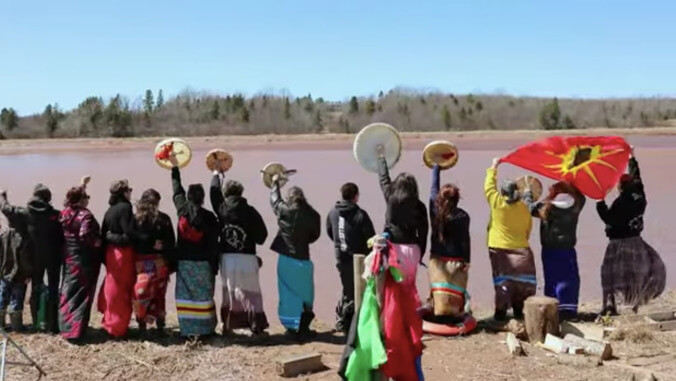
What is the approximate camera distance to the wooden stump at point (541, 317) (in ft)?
22.0

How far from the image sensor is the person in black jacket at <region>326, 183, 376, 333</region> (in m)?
6.81

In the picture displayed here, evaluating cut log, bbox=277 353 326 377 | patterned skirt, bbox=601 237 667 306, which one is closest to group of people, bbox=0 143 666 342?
patterned skirt, bbox=601 237 667 306

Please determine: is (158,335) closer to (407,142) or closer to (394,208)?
(394,208)

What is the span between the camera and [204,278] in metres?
6.74

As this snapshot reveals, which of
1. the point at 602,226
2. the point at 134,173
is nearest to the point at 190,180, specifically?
the point at 134,173

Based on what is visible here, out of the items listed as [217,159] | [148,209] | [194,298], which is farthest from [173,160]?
[194,298]

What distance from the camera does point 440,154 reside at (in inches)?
294

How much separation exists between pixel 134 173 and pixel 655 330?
58.7 ft

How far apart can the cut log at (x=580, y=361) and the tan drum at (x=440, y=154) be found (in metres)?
2.12

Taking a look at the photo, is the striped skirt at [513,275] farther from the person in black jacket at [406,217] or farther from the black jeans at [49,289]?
the black jeans at [49,289]

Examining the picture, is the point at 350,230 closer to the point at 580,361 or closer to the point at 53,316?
the point at 580,361

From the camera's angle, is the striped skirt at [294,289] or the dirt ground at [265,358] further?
the striped skirt at [294,289]

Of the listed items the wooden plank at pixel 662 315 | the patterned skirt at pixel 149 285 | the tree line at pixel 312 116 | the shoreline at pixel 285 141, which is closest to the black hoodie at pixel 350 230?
the patterned skirt at pixel 149 285

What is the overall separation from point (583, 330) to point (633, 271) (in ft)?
3.28
